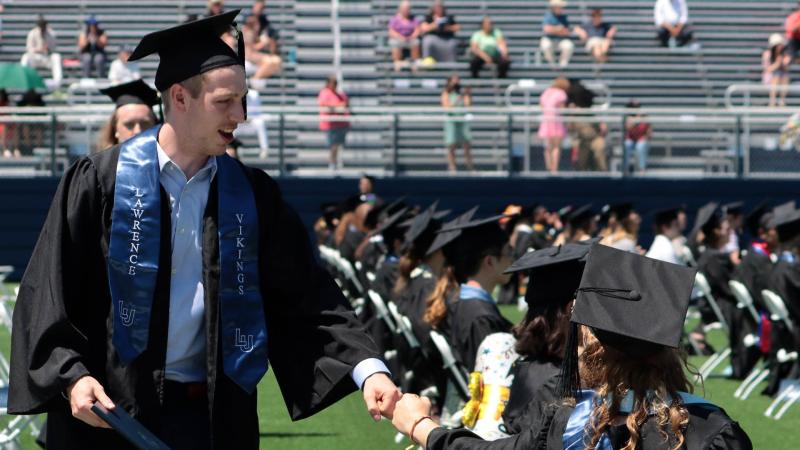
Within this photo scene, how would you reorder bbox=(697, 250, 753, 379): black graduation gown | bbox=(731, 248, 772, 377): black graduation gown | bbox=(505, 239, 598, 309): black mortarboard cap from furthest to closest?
bbox=(697, 250, 753, 379): black graduation gown, bbox=(731, 248, 772, 377): black graduation gown, bbox=(505, 239, 598, 309): black mortarboard cap

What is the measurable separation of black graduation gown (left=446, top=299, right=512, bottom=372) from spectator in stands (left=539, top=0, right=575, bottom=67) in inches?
746

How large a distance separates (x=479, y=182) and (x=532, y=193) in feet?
2.52

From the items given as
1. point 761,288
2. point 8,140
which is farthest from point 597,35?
point 761,288

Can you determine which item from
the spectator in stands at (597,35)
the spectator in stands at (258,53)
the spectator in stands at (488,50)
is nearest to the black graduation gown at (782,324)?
the spectator in stands at (488,50)

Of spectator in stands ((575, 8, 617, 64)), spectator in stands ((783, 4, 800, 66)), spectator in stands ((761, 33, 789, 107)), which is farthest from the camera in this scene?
spectator in stands ((575, 8, 617, 64))

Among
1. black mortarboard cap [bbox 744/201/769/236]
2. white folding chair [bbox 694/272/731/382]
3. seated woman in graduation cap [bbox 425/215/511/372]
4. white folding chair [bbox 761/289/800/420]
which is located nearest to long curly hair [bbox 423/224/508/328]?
seated woman in graduation cap [bbox 425/215/511/372]

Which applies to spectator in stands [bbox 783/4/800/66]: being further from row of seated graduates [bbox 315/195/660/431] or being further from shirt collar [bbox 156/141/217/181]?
shirt collar [bbox 156/141/217/181]

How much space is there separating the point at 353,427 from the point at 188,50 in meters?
6.58

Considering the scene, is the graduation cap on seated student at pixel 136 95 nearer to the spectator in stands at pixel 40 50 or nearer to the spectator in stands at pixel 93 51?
the spectator in stands at pixel 93 51

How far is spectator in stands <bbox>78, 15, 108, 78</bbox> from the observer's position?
24438mm

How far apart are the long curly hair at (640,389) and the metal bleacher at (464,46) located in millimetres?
18099

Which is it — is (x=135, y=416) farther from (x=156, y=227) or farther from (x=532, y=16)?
(x=532, y=16)

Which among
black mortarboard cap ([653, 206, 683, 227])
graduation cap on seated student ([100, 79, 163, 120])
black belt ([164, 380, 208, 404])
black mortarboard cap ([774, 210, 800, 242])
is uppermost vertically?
graduation cap on seated student ([100, 79, 163, 120])

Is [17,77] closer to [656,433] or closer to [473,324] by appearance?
[473,324]
